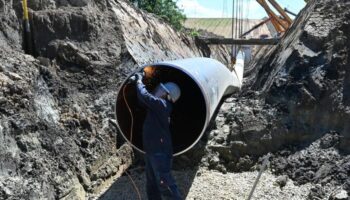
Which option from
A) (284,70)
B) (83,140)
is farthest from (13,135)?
(284,70)

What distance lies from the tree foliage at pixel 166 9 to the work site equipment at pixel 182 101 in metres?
14.4

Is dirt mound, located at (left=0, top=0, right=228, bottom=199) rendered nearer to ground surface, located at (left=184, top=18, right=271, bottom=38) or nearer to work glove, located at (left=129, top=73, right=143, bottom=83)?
work glove, located at (left=129, top=73, right=143, bottom=83)

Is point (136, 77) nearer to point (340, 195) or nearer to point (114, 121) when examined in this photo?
point (114, 121)

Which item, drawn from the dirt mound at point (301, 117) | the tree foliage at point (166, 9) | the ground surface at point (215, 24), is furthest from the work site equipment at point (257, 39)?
the ground surface at point (215, 24)

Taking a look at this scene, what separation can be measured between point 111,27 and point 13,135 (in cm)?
512

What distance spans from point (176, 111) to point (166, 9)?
1586 cm

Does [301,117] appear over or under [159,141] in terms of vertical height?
under

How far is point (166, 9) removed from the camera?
22.6 meters

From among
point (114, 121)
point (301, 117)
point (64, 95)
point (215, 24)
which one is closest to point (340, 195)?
point (301, 117)

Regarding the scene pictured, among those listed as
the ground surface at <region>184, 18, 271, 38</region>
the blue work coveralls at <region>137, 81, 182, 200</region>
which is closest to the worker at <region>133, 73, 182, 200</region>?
the blue work coveralls at <region>137, 81, 182, 200</region>

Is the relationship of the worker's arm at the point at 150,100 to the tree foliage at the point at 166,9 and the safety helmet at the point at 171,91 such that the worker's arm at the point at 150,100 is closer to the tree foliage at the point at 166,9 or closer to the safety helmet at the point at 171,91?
the safety helmet at the point at 171,91

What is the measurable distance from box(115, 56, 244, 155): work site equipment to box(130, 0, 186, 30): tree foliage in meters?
14.4

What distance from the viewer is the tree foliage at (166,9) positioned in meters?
21.8

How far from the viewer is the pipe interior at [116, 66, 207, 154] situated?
21.6 ft
